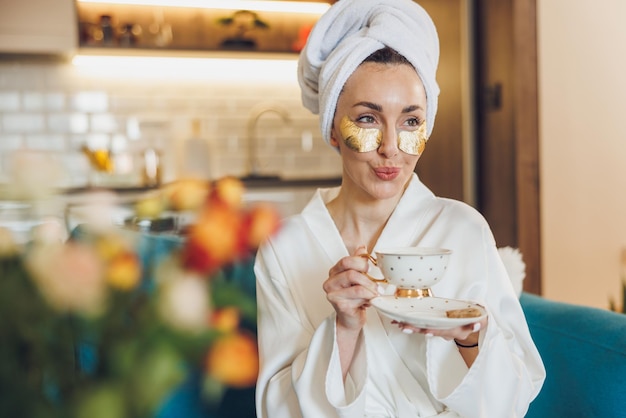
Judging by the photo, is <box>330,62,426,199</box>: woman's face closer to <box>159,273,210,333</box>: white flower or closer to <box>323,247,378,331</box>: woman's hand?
<box>323,247,378,331</box>: woman's hand

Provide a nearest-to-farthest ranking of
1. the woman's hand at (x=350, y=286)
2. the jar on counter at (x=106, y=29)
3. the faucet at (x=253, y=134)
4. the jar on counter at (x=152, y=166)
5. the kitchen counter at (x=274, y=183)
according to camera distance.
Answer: the woman's hand at (x=350, y=286) < the kitchen counter at (x=274, y=183) < the jar on counter at (x=106, y=29) < the jar on counter at (x=152, y=166) < the faucet at (x=253, y=134)

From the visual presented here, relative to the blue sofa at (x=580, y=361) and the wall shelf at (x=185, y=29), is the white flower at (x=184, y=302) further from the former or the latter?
the wall shelf at (x=185, y=29)

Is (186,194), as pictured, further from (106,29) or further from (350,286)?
(106,29)

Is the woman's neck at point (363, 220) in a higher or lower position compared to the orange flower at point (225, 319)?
lower

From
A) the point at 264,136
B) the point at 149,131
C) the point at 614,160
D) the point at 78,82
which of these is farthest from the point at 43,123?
the point at 614,160

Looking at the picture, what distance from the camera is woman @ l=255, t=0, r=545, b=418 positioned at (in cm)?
122

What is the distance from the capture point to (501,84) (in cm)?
377

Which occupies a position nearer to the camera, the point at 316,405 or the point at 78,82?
the point at 316,405

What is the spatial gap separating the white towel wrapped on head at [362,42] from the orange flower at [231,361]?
1.02m

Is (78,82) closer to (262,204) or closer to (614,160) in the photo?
(614,160)

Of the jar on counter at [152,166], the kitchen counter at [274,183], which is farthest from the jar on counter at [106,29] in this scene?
the kitchen counter at [274,183]

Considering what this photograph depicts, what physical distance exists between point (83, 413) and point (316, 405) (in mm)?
918

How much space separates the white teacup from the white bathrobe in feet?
0.50

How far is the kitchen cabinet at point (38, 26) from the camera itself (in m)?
3.68
